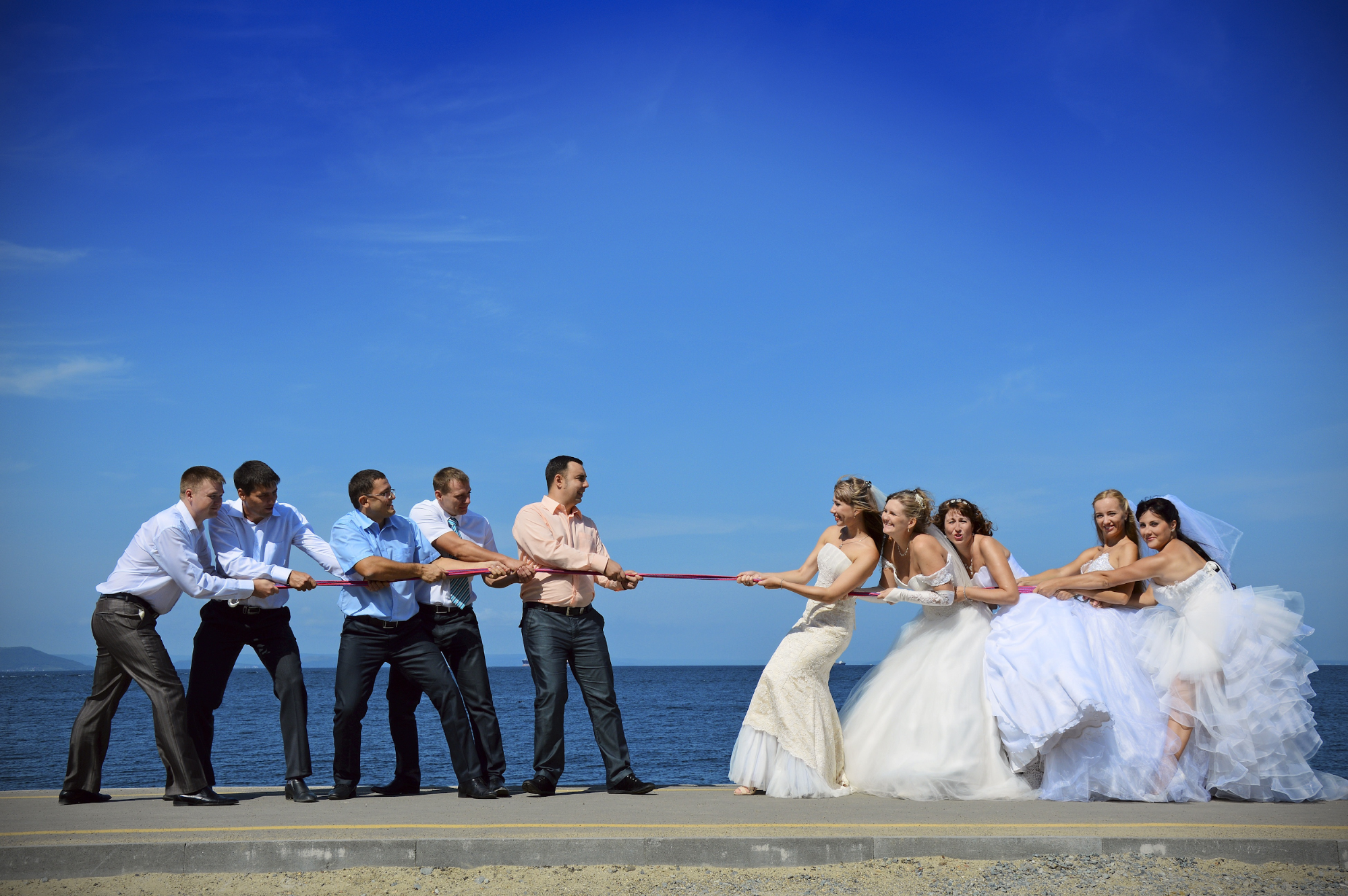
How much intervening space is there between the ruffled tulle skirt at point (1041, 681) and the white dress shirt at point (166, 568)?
5.00 m

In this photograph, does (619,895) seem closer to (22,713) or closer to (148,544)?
(148,544)

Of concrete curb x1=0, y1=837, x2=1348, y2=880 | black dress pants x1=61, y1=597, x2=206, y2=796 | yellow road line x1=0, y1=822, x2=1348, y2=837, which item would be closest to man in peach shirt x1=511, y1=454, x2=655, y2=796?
yellow road line x1=0, y1=822, x2=1348, y2=837

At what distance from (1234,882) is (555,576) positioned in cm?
430

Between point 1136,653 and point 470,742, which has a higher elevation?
point 1136,653

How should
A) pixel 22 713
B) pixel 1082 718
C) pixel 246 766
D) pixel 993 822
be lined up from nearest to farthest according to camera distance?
pixel 993 822 < pixel 1082 718 < pixel 246 766 < pixel 22 713

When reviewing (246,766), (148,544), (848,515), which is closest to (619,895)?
(848,515)

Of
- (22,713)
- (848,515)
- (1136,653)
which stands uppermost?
(848,515)

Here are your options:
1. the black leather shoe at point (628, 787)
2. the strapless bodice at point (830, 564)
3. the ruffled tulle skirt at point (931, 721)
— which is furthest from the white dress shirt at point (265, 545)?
the ruffled tulle skirt at point (931, 721)

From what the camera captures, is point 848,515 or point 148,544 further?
point 848,515

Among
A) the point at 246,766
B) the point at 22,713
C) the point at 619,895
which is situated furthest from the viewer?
the point at 22,713

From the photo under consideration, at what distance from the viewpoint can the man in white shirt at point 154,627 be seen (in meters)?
6.16

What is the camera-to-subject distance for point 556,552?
6.73 metres

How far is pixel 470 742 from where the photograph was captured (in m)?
6.73

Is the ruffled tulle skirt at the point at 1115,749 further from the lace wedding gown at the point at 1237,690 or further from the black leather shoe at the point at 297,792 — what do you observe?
the black leather shoe at the point at 297,792
